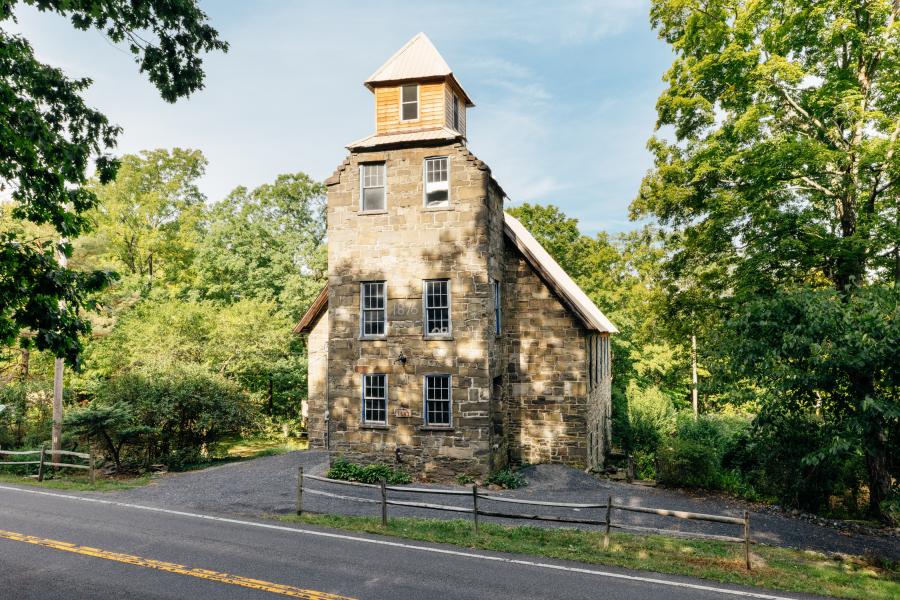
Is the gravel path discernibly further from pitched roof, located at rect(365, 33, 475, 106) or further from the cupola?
pitched roof, located at rect(365, 33, 475, 106)

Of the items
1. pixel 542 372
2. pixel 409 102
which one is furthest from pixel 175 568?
pixel 409 102

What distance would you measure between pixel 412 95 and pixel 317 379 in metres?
13.0

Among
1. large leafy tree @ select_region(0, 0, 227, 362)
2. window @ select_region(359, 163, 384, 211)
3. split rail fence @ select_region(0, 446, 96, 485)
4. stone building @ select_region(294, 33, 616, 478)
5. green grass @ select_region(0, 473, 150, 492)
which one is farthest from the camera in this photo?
window @ select_region(359, 163, 384, 211)

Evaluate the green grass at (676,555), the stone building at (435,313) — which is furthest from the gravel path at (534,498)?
the stone building at (435,313)

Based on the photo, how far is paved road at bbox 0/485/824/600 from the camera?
8914 millimetres

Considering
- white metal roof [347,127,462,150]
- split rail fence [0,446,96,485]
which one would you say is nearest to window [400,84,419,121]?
white metal roof [347,127,462,150]

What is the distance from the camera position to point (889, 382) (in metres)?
12.6

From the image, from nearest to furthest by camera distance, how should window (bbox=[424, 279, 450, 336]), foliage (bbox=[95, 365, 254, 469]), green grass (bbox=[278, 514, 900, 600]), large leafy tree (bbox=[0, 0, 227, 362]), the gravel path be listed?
large leafy tree (bbox=[0, 0, 227, 362]) → green grass (bbox=[278, 514, 900, 600]) → the gravel path → window (bbox=[424, 279, 450, 336]) → foliage (bbox=[95, 365, 254, 469])

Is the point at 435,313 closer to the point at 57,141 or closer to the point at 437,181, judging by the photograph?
the point at 437,181

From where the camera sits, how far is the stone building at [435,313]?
18594 millimetres

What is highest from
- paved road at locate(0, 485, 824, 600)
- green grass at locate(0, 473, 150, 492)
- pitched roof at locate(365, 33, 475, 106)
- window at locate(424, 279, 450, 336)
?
pitched roof at locate(365, 33, 475, 106)

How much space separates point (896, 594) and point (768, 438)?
676 centimetres

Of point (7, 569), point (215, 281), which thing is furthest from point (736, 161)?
point (215, 281)

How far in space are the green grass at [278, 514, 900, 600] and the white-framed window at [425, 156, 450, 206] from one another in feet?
33.7
